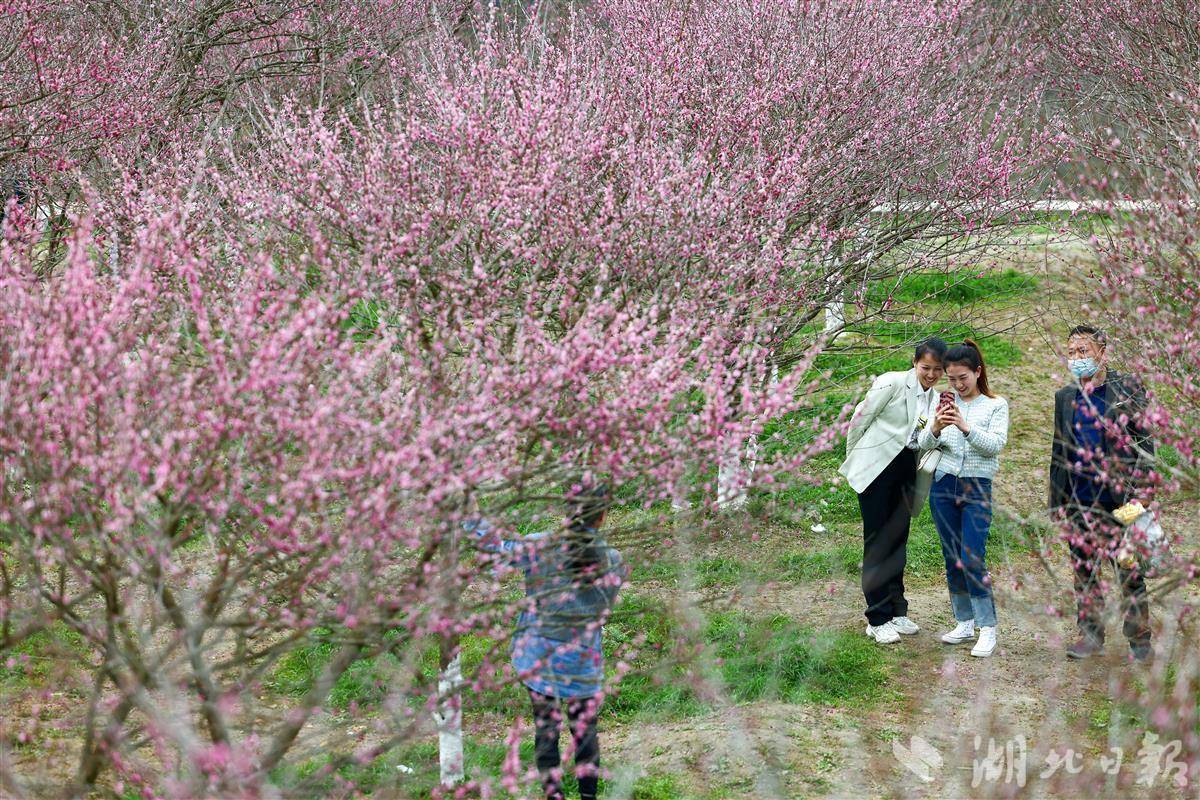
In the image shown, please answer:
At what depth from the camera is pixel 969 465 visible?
7.07m

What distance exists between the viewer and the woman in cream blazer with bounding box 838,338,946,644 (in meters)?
7.25

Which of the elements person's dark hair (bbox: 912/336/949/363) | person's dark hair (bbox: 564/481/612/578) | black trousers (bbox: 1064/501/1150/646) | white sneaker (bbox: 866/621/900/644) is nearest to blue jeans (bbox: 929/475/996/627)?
white sneaker (bbox: 866/621/900/644)

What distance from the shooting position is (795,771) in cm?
583

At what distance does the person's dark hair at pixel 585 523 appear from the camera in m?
4.32

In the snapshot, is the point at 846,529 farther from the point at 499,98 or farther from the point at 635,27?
the point at 635,27

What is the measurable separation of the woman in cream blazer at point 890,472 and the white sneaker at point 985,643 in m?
0.56

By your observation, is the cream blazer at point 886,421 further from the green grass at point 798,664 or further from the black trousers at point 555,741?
the black trousers at point 555,741

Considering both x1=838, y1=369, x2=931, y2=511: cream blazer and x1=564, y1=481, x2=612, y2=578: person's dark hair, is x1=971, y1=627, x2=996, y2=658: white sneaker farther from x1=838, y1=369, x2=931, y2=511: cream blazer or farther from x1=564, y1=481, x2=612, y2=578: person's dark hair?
x1=564, y1=481, x2=612, y2=578: person's dark hair

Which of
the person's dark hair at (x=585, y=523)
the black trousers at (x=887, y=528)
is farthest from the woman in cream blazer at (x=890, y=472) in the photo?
the person's dark hair at (x=585, y=523)

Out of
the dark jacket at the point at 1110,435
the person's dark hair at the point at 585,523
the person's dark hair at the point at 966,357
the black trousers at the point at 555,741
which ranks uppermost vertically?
the person's dark hair at the point at 966,357

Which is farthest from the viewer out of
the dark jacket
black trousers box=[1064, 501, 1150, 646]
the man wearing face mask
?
the man wearing face mask

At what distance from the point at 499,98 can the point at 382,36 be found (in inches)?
311

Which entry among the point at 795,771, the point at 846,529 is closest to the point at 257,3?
the point at 846,529

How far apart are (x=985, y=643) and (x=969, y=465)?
3.92 feet
